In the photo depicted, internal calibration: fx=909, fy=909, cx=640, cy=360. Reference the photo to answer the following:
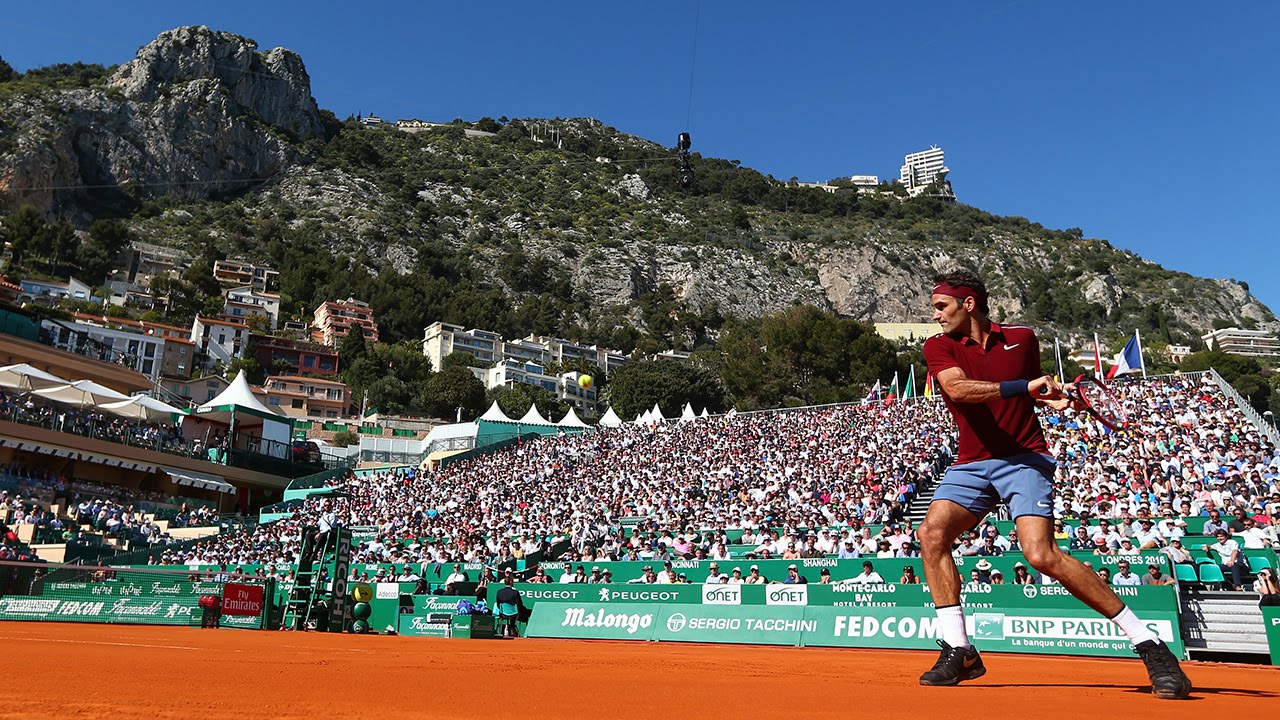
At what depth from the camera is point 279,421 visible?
48.6m

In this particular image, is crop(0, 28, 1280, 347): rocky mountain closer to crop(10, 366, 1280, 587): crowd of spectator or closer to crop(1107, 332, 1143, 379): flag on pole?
crop(10, 366, 1280, 587): crowd of spectator

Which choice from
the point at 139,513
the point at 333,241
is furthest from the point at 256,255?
the point at 139,513

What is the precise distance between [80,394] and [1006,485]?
40.6m

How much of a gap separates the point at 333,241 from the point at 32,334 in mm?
83571

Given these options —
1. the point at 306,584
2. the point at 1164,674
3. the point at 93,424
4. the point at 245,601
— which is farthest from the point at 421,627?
the point at 93,424

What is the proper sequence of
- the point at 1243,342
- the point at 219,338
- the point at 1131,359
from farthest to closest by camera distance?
1. the point at 1243,342
2. the point at 219,338
3. the point at 1131,359

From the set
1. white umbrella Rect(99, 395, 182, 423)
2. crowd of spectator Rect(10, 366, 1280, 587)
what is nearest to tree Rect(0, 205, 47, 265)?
white umbrella Rect(99, 395, 182, 423)

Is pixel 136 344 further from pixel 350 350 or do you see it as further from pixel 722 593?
pixel 722 593

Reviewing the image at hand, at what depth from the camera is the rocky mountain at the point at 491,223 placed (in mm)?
115625

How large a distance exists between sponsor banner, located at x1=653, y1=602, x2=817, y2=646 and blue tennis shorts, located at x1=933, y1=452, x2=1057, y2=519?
839cm

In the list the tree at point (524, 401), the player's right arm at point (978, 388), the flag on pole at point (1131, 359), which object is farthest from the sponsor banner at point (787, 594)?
the tree at point (524, 401)

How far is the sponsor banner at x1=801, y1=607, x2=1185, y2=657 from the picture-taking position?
35.1 feet

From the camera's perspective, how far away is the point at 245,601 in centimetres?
1592

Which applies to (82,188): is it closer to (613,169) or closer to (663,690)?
(613,169)
